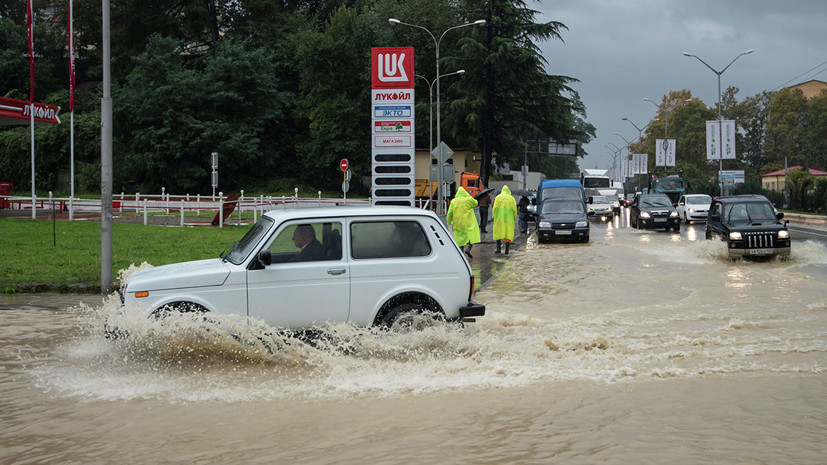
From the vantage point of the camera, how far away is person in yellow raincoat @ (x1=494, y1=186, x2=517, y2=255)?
66.7 ft

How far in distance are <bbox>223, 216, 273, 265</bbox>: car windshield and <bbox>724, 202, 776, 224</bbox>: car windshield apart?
1378 cm

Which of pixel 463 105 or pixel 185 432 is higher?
pixel 463 105

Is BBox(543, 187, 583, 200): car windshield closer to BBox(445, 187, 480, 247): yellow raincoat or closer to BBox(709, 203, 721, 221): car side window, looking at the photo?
BBox(709, 203, 721, 221): car side window

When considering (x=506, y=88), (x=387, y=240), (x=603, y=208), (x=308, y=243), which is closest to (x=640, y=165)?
(x=506, y=88)

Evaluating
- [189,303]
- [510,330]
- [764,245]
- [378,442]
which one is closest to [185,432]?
[378,442]

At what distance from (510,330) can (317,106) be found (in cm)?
5550

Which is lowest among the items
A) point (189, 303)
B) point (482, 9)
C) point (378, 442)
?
point (378, 442)

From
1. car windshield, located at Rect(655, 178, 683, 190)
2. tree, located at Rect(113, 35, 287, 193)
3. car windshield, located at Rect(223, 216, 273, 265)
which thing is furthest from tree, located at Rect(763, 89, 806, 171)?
car windshield, located at Rect(223, 216, 273, 265)

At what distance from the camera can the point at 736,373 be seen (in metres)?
7.31

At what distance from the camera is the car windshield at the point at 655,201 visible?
32.3m

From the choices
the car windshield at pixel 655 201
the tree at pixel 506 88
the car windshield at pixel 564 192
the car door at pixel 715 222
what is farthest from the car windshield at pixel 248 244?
the tree at pixel 506 88

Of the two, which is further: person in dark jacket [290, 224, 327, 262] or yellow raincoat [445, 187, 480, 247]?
yellow raincoat [445, 187, 480, 247]

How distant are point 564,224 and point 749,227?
8.07 meters

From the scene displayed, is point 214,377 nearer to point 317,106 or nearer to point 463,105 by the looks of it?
point 463,105
